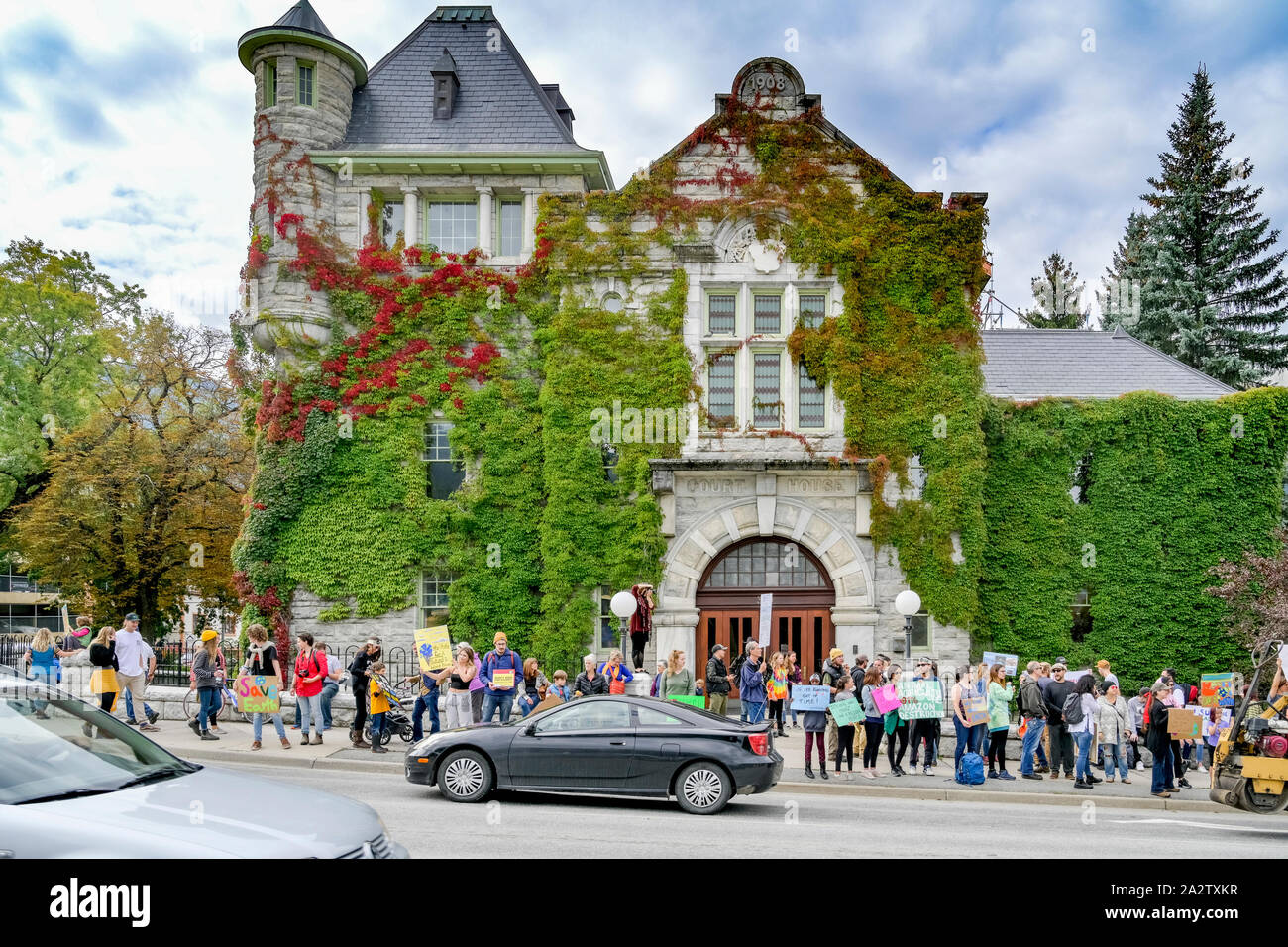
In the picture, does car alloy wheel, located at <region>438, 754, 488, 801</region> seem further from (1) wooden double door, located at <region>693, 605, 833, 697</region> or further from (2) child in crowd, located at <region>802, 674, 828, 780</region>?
(1) wooden double door, located at <region>693, 605, 833, 697</region>

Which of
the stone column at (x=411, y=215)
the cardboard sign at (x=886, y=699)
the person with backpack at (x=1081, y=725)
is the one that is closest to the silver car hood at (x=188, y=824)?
the cardboard sign at (x=886, y=699)

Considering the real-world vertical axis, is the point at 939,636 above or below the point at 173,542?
below

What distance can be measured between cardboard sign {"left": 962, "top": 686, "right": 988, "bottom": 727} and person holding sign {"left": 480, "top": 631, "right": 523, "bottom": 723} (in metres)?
6.90

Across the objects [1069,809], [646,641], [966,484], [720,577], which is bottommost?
[1069,809]

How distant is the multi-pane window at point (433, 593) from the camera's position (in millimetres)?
22734

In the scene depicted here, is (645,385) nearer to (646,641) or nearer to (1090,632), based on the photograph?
(646,641)

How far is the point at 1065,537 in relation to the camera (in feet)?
75.4

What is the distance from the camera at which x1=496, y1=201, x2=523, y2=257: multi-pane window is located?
23.8m

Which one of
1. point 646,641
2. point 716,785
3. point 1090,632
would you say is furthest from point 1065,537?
point 716,785

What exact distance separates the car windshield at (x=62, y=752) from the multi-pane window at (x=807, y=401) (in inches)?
672

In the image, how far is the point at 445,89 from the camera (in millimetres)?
24609

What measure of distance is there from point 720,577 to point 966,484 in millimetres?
5503

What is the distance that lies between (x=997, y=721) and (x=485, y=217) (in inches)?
607

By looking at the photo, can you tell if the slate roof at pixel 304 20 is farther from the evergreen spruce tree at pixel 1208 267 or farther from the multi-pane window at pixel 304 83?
the evergreen spruce tree at pixel 1208 267
